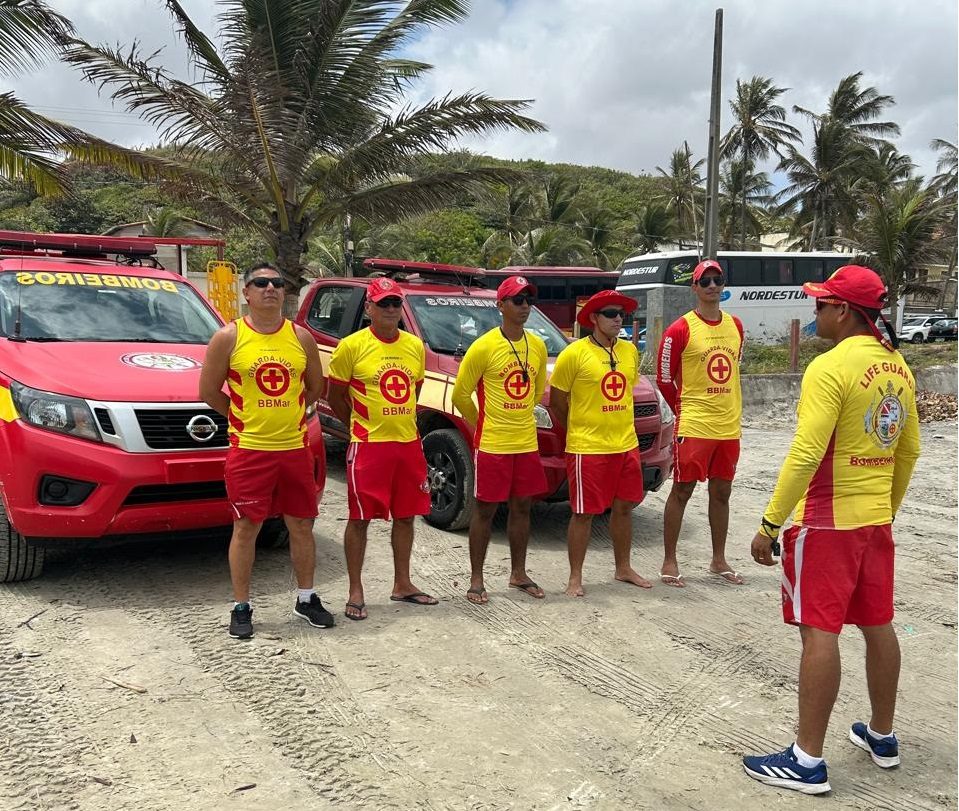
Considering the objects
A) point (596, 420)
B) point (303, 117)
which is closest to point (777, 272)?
point (303, 117)

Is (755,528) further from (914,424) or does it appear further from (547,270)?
(547,270)

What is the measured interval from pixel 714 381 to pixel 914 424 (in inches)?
82.2

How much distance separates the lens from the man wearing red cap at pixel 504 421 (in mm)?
4832

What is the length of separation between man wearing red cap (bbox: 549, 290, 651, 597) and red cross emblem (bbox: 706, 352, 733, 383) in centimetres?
54

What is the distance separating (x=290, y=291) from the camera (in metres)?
12.2

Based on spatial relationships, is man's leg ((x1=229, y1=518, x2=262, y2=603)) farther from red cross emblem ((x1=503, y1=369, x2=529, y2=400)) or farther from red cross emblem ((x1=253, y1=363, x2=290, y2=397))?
red cross emblem ((x1=503, y1=369, x2=529, y2=400))

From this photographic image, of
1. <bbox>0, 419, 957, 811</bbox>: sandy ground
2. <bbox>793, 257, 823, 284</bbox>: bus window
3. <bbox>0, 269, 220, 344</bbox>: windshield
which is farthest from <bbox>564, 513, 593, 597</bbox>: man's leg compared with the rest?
<bbox>793, 257, 823, 284</bbox>: bus window

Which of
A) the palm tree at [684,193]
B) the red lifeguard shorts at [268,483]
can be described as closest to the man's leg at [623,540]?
the red lifeguard shorts at [268,483]

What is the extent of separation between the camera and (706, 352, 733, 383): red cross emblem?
17.0 feet

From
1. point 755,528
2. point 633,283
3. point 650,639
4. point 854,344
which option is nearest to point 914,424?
point 854,344

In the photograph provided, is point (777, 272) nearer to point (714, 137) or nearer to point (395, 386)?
point (714, 137)

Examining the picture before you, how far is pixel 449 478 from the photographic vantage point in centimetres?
619

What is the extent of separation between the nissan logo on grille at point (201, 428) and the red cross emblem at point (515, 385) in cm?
171

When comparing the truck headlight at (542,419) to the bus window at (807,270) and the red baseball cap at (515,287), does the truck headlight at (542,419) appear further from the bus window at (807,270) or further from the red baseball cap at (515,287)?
the bus window at (807,270)
